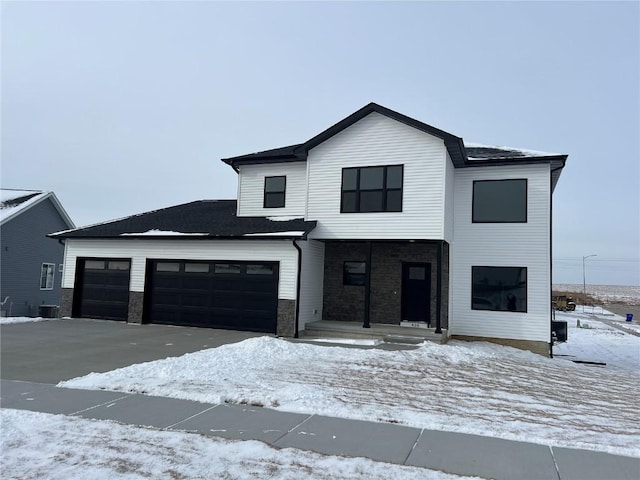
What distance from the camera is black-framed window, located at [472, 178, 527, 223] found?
14.8 metres

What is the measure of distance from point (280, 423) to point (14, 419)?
3174mm

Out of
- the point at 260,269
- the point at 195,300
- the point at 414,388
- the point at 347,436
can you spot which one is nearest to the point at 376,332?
the point at 260,269

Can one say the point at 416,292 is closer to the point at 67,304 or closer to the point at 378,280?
the point at 378,280

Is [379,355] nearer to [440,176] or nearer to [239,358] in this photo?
[239,358]

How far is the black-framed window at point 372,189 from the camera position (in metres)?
14.2

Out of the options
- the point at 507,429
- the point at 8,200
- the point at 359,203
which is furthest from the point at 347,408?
the point at 8,200

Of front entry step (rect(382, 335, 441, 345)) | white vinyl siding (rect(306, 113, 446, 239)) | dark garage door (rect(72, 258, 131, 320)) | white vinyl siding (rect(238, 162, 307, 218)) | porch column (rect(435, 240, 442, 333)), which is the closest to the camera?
front entry step (rect(382, 335, 441, 345))

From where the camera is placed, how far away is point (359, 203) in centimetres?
1455

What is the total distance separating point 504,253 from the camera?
48.7 feet

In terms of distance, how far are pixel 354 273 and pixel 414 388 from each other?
855 cm

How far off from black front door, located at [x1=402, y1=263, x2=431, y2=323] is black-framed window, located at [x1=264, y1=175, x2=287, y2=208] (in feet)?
16.4

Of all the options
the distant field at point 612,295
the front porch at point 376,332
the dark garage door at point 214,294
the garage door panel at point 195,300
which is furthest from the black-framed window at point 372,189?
the distant field at point 612,295

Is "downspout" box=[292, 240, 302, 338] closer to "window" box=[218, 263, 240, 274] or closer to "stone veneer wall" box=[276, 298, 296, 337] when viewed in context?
"stone veneer wall" box=[276, 298, 296, 337]

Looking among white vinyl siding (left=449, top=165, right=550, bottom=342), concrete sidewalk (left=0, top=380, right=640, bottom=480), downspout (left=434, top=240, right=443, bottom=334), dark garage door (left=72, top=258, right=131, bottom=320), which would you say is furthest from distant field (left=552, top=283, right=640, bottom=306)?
concrete sidewalk (left=0, top=380, right=640, bottom=480)
